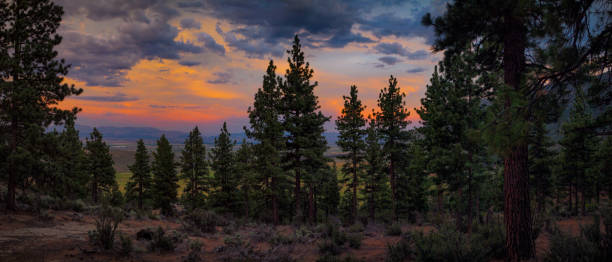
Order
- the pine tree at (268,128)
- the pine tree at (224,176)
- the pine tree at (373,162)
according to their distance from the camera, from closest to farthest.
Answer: the pine tree at (268,128) → the pine tree at (373,162) → the pine tree at (224,176)

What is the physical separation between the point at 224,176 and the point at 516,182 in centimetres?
3486

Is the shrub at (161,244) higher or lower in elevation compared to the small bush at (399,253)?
lower

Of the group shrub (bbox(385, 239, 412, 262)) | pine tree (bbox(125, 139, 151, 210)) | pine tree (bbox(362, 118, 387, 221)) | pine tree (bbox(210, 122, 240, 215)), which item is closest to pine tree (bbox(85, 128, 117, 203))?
pine tree (bbox(125, 139, 151, 210))

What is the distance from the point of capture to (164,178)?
35.9 metres

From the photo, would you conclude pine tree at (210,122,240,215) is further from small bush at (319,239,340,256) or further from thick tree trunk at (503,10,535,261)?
thick tree trunk at (503,10,535,261)

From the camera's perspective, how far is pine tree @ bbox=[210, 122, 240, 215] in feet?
120

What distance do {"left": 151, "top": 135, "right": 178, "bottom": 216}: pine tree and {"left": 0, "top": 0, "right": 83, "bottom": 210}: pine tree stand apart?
21.8 metres

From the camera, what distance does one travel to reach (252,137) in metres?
23.9

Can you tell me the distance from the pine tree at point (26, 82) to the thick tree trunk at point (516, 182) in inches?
800

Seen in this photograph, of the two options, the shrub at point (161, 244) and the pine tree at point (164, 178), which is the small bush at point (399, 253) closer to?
the shrub at point (161, 244)

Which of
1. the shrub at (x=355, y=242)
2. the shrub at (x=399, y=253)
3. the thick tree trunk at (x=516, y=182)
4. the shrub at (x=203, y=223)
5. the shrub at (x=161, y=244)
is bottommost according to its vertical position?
the shrub at (x=203, y=223)

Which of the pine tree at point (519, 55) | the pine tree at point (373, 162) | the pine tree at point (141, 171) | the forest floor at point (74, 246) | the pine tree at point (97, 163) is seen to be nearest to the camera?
the pine tree at point (519, 55)

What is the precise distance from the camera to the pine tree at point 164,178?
34.9 metres

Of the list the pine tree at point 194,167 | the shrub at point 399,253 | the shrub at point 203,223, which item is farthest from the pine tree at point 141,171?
the shrub at point 399,253
